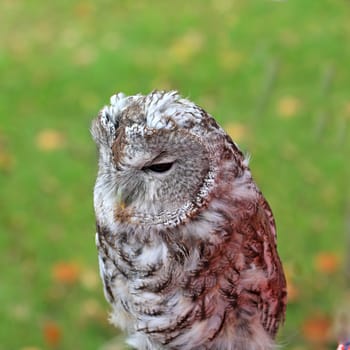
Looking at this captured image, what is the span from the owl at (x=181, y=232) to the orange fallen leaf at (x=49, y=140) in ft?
5.88

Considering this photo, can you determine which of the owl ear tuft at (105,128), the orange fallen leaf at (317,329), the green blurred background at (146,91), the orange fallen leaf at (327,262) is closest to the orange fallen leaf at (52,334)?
the green blurred background at (146,91)

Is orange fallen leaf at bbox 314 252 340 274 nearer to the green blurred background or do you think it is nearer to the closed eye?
the green blurred background

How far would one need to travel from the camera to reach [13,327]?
117 inches

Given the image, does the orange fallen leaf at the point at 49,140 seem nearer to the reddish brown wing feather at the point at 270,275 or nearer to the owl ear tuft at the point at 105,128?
the reddish brown wing feather at the point at 270,275

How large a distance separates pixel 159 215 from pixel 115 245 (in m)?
0.18

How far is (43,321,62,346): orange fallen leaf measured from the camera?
2.90 m

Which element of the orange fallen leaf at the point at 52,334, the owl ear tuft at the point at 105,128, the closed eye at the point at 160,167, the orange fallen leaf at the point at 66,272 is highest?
the orange fallen leaf at the point at 66,272

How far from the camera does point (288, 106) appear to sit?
12.8 feet

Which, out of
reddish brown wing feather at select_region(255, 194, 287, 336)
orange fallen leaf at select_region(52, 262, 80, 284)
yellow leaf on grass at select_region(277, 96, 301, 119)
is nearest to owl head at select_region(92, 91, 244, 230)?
reddish brown wing feather at select_region(255, 194, 287, 336)

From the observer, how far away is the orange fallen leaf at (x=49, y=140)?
146 inches

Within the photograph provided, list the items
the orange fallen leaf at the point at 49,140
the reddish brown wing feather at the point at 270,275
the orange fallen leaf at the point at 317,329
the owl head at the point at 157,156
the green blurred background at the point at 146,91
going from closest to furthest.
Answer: the owl head at the point at 157,156, the reddish brown wing feather at the point at 270,275, the orange fallen leaf at the point at 317,329, the green blurred background at the point at 146,91, the orange fallen leaf at the point at 49,140

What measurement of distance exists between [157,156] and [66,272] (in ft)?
5.52

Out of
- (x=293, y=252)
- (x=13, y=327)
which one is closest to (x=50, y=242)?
(x=13, y=327)

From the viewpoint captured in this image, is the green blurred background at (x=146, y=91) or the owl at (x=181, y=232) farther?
the green blurred background at (x=146, y=91)
